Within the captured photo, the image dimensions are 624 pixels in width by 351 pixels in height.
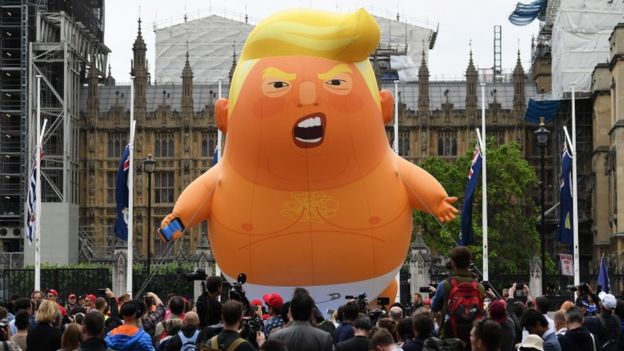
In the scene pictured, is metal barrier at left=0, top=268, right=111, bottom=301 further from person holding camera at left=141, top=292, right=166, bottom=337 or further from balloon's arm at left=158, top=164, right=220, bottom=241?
person holding camera at left=141, top=292, right=166, bottom=337

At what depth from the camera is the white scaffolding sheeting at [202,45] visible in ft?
247

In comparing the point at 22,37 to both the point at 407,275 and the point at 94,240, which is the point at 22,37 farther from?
the point at 407,275

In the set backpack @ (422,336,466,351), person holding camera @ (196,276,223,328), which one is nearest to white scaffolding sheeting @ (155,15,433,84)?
person holding camera @ (196,276,223,328)

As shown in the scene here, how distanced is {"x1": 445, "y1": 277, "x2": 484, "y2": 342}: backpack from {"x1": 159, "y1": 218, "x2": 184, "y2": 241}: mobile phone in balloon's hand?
6.85 metres

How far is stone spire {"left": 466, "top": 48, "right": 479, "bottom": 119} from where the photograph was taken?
66.4 meters

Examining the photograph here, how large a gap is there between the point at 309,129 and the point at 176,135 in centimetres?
5192

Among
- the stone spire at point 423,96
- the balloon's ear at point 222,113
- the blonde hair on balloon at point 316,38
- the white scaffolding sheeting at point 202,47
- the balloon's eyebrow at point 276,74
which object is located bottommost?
the balloon's ear at point 222,113

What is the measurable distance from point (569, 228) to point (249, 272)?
16.9 m

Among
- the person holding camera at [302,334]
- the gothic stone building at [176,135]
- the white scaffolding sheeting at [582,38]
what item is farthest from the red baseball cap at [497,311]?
the gothic stone building at [176,135]

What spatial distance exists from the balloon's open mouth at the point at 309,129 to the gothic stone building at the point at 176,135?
50132mm

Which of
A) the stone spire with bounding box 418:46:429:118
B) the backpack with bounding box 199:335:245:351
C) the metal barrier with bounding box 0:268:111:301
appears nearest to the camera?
the backpack with bounding box 199:335:245:351

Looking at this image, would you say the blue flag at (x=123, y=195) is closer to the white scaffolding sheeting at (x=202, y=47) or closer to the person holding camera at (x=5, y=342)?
the person holding camera at (x=5, y=342)

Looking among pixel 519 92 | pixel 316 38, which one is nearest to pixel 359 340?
pixel 316 38

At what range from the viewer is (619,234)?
46.6 metres
